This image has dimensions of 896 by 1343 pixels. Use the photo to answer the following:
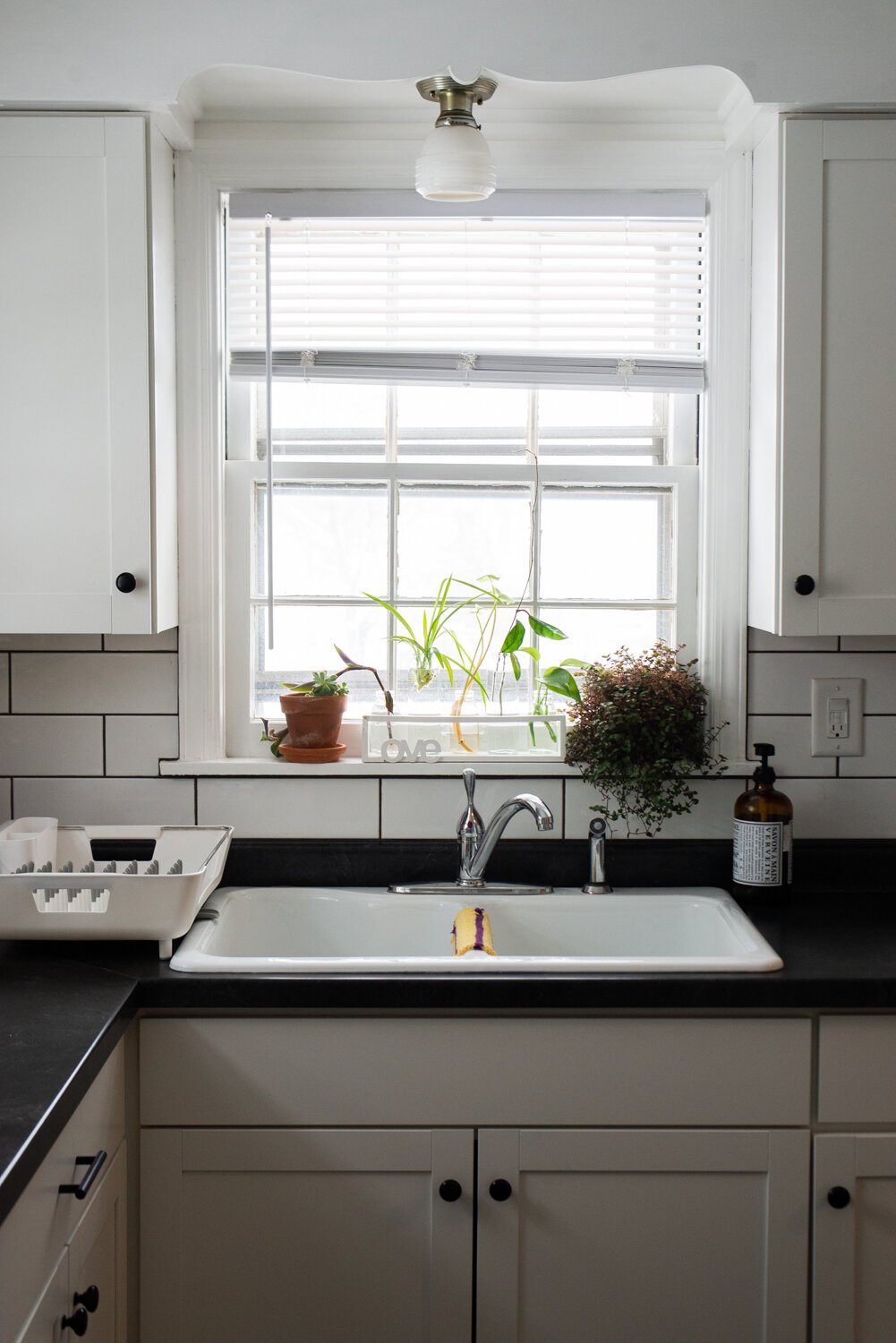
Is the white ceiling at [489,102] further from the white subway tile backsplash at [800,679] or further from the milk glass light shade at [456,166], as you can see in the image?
the white subway tile backsplash at [800,679]

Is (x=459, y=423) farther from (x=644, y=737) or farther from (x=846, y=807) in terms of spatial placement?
(x=846, y=807)

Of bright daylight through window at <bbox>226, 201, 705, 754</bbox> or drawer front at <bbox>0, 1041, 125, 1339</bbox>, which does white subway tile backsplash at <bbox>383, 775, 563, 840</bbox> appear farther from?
drawer front at <bbox>0, 1041, 125, 1339</bbox>

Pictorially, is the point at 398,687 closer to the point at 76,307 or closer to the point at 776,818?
the point at 776,818

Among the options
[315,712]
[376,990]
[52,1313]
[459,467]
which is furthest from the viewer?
[459,467]

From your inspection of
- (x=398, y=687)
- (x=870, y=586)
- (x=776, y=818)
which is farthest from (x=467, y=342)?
(x=776, y=818)

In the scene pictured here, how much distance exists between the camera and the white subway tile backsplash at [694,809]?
2186mm

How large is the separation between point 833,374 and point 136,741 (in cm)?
140

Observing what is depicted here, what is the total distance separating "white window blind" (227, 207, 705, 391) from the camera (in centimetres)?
220

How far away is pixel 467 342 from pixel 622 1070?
1340 mm

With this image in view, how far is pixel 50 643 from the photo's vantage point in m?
2.18

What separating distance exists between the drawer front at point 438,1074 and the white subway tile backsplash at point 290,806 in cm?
55

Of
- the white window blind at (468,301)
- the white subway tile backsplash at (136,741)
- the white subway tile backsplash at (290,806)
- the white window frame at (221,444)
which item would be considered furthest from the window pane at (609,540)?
the white subway tile backsplash at (136,741)

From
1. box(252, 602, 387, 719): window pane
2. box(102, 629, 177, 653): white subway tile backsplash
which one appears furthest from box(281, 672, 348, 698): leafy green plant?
box(102, 629, 177, 653): white subway tile backsplash

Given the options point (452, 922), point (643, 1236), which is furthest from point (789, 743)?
point (643, 1236)
